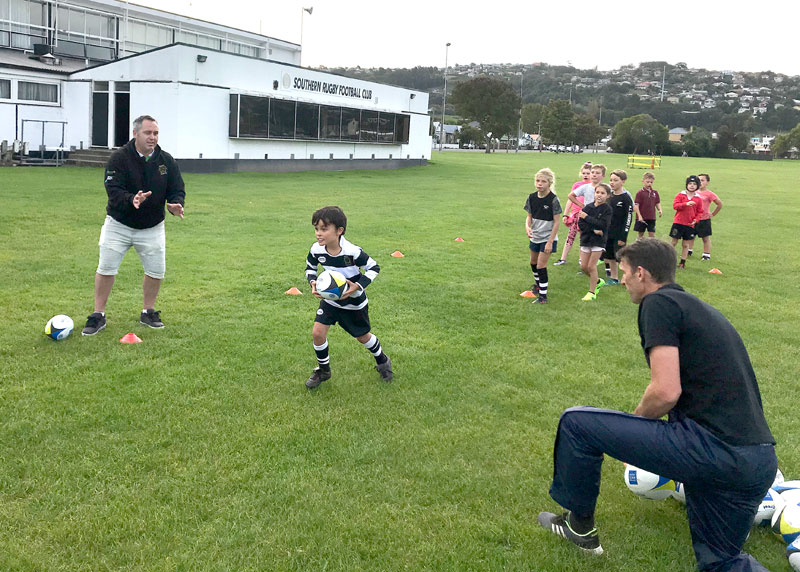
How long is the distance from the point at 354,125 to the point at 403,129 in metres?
5.45

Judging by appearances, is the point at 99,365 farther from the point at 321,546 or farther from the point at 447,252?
the point at 447,252

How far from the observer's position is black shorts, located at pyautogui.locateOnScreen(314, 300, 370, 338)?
6.11 meters

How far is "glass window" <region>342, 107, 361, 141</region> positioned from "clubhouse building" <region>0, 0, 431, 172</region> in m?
0.07

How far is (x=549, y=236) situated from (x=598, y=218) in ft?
3.45

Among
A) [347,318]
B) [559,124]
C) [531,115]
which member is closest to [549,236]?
[347,318]

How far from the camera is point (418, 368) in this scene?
6719 millimetres

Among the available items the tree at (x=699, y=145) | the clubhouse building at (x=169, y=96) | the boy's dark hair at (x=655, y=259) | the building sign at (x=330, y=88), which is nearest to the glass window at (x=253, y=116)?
the clubhouse building at (x=169, y=96)

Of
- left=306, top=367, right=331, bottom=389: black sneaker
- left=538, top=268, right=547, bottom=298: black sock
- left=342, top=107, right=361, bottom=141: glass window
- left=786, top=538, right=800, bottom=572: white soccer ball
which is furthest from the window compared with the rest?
left=786, top=538, right=800, bottom=572: white soccer ball

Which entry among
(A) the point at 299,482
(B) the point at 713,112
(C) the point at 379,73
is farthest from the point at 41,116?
(B) the point at 713,112

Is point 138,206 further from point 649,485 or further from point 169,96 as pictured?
point 169,96

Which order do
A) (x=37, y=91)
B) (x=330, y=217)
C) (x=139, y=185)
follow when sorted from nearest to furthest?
(x=330, y=217), (x=139, y=185), (x=37, y=91)

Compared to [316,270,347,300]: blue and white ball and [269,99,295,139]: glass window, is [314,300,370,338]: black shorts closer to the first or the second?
[316,270,347,300]: blue and white ball

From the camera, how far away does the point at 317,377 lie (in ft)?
20.1

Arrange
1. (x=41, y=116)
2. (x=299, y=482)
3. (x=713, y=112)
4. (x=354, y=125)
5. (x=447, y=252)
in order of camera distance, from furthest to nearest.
→ (x=713, y=112), (x=354, y=125), (x=41, y=116), (x=447, y=252), (x=299, y=482)
